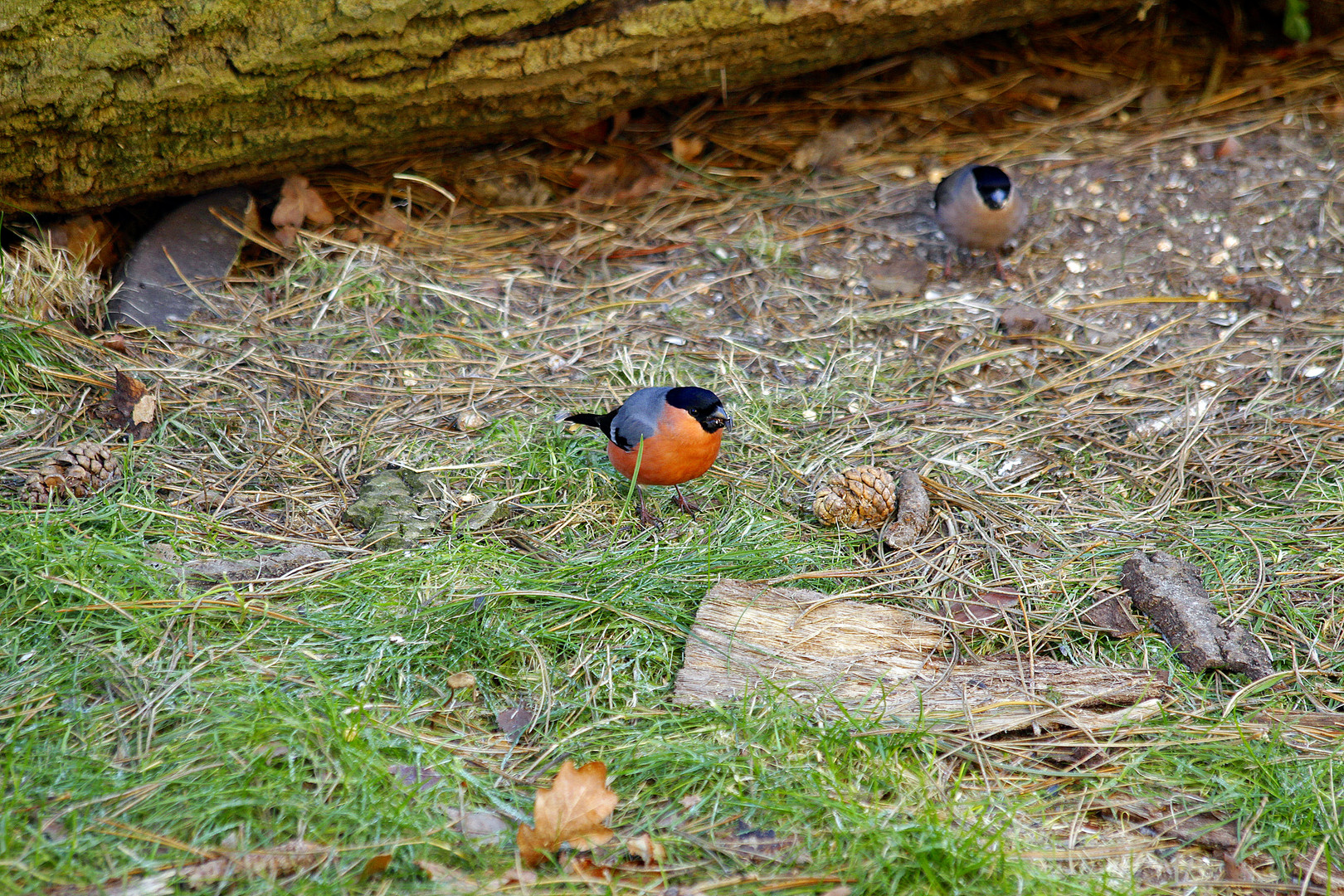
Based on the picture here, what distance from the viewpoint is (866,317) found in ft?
Answer: 15.6

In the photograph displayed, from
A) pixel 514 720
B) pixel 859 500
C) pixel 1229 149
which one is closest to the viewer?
pixel 514 720

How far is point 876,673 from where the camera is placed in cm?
290

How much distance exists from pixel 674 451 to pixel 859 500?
72cm

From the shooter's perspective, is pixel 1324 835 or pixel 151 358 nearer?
pixel 1324 835

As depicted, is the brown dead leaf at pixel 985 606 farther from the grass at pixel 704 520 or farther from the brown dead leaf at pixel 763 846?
the brown dead leaf at pixel 763 846

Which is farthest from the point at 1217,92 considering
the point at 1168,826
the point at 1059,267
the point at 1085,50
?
the point at 1168,826

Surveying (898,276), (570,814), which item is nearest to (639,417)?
(570,814)

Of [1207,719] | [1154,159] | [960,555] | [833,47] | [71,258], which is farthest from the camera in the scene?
[1154,159]

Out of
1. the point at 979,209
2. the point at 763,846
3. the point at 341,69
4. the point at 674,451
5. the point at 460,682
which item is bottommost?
the point at 763,846

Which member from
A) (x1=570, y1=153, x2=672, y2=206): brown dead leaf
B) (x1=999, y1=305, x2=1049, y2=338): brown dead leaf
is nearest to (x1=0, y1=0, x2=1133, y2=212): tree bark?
(x1=570, y1=153, x2=672, y2=206): brown dead leaf

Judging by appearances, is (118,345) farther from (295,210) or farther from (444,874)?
(444,874)

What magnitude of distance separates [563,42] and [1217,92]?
410 centimetres

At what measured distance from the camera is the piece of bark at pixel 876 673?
2.75 m

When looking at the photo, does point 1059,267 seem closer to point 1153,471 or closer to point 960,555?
point 1153,471
